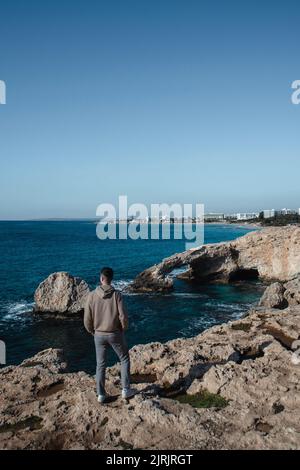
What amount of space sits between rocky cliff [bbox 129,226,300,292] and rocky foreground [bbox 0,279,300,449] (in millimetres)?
31385

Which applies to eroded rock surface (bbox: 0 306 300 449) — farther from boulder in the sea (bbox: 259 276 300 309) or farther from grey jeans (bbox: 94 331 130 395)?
boulder in the sea (bbox: 259 276 300 309)

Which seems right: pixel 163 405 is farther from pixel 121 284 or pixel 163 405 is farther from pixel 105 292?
pixel 121 284

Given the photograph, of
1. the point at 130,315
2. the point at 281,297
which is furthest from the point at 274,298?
the point at 130,315

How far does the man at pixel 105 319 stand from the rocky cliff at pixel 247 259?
113 feet

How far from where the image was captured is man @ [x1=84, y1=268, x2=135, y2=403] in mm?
8477

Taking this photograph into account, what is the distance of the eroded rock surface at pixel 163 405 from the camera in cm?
732

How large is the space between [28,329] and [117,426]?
21614mm

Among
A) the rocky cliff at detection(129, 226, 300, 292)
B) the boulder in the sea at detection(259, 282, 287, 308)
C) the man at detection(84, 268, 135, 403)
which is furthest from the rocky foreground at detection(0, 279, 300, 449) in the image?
the rocky cliff at detection(129, 226, 300, 292)

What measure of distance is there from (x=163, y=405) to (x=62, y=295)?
2346cm

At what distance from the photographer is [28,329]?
1085 inches

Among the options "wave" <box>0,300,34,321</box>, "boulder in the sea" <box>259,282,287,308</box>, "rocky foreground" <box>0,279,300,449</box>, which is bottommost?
"wave" <box>0,300,34,321</box>

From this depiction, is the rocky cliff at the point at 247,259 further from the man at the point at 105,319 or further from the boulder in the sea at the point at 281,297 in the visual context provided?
the man at the point at 105,319

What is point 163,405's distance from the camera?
336 inches
